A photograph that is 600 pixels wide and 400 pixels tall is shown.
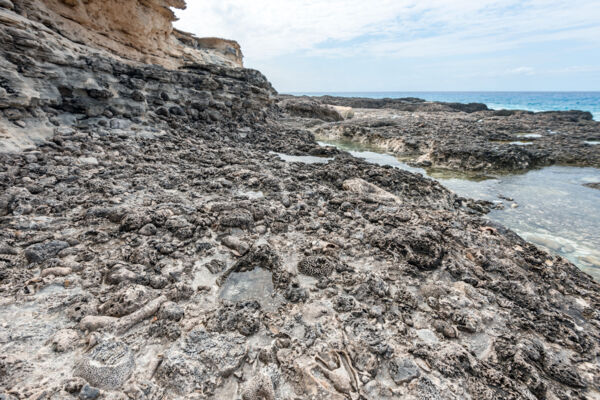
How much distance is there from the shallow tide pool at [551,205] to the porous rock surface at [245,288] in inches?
79.9

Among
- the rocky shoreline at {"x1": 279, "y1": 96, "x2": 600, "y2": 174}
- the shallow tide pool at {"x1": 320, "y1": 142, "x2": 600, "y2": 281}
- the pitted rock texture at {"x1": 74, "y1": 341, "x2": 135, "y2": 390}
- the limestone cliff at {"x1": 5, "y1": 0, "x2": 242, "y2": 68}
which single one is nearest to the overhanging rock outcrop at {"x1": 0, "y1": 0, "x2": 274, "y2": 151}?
the limestone cliff at {"x1": 5, "y1": 0, "x2": 242, "y2": 68}

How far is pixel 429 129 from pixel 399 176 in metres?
16.5

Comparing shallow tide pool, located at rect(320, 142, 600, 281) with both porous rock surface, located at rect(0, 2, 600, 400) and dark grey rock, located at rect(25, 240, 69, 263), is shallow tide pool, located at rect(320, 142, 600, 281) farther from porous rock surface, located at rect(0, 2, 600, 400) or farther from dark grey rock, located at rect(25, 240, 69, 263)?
dark grey rock, located at rect(25, 240, 69, 263)

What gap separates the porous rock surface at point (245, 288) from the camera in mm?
2592

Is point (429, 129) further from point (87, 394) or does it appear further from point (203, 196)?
point (87, 394)

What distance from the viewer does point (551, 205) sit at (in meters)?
10.1

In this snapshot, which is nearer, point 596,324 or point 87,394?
point 87,394

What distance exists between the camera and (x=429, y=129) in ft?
76.8

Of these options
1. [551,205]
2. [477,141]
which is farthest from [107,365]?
[477,141]

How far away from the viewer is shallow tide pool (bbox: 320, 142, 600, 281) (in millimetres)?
7168

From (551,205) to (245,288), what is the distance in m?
12.0

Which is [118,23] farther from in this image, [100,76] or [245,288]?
[245,288]

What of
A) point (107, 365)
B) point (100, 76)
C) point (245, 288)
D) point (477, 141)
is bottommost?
point (477, 141)

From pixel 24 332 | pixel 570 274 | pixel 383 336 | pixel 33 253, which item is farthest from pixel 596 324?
pixel 33 253
